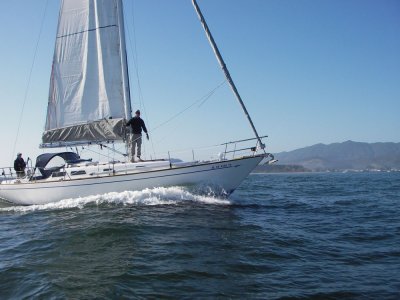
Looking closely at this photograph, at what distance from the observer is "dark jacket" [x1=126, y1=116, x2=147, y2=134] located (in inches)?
663

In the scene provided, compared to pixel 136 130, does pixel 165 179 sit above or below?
below

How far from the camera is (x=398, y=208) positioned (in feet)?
53.0

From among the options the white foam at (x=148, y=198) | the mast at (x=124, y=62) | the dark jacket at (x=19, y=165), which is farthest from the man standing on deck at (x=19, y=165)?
the mast at (x=124, y=62)

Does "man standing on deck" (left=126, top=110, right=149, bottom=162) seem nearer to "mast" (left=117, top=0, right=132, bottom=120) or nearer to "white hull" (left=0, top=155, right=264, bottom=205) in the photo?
"mast" (left=117, top=0, right=132, bottom=120)

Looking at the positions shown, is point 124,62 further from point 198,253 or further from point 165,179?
point 198,253

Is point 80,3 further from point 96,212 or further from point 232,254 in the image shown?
point 232,254

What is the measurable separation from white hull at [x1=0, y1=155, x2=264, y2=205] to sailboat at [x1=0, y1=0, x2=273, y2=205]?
4 cm

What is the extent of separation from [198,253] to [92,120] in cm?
1172

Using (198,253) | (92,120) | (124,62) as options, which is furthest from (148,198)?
(198,253)

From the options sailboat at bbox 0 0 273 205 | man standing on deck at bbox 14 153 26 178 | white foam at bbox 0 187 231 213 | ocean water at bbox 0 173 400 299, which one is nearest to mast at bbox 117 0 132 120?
sailboat at bbox 0 0 273 205

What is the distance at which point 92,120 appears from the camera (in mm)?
17828

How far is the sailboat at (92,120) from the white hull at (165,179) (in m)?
0.04

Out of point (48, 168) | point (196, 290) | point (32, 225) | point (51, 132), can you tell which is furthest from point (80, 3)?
point (196, 290)

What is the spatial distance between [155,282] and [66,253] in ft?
10.6
